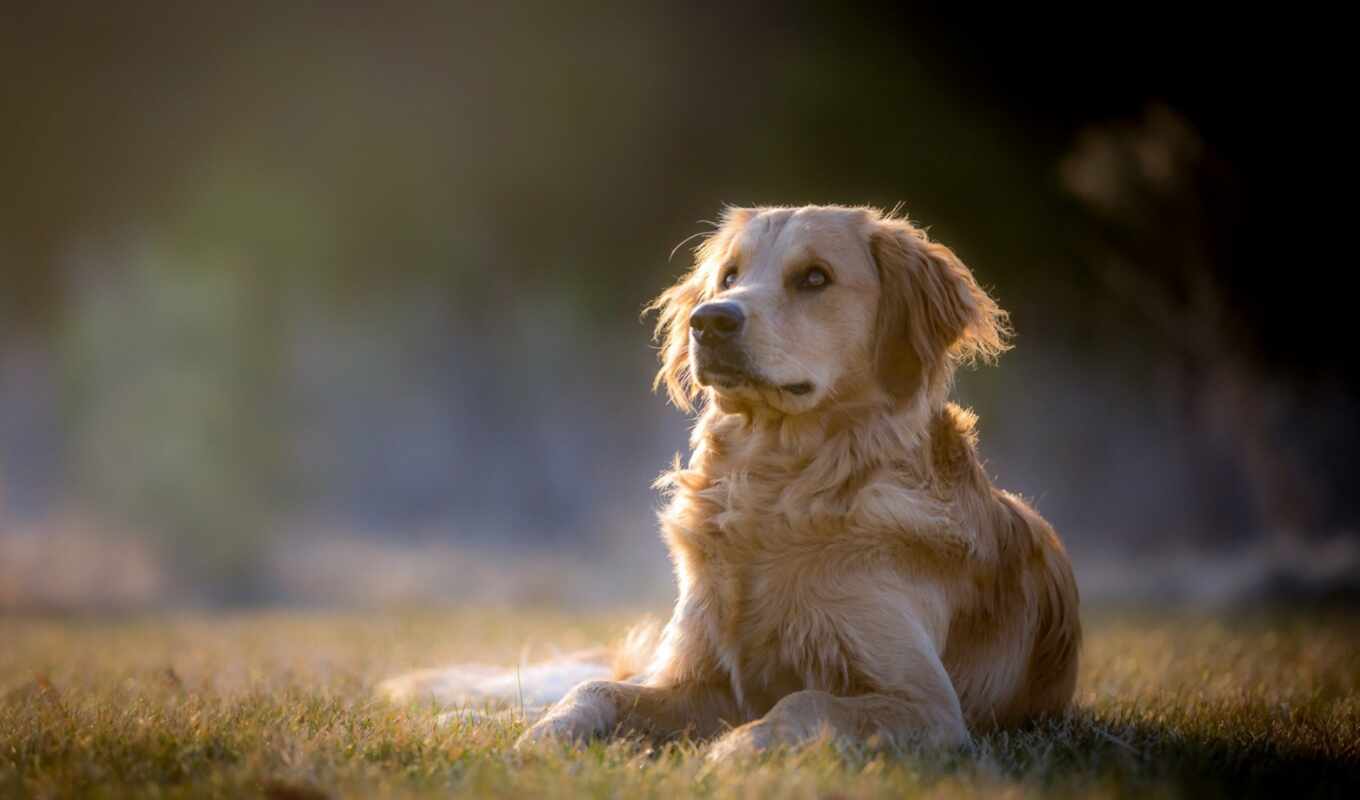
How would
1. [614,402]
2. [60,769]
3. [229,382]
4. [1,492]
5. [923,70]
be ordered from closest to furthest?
[60,769] → [1,492] → [229,382] → [923,70] → [614,402]

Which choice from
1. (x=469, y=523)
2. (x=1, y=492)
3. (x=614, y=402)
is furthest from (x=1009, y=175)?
(x=1, y=492)

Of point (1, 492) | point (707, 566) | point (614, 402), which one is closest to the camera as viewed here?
point (707, 566)

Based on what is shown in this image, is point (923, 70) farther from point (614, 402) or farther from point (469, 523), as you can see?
point (469, 523)

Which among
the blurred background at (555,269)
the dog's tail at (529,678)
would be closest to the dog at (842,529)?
the dog's tail at (529,678)

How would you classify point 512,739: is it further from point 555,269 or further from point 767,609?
point 555,269

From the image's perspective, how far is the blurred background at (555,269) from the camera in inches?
382

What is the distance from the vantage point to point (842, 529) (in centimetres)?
309

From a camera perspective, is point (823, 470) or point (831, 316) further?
point (831, 316)

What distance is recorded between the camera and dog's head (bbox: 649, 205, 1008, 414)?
315 centimetres

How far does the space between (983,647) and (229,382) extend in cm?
843

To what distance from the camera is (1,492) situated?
30.2ft

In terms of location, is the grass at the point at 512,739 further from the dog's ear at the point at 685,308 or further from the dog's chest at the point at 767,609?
the dog's ear at the point at 685,308

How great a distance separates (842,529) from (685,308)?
1151 millimetres

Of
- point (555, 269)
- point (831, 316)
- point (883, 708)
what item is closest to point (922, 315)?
point (831, 316)
